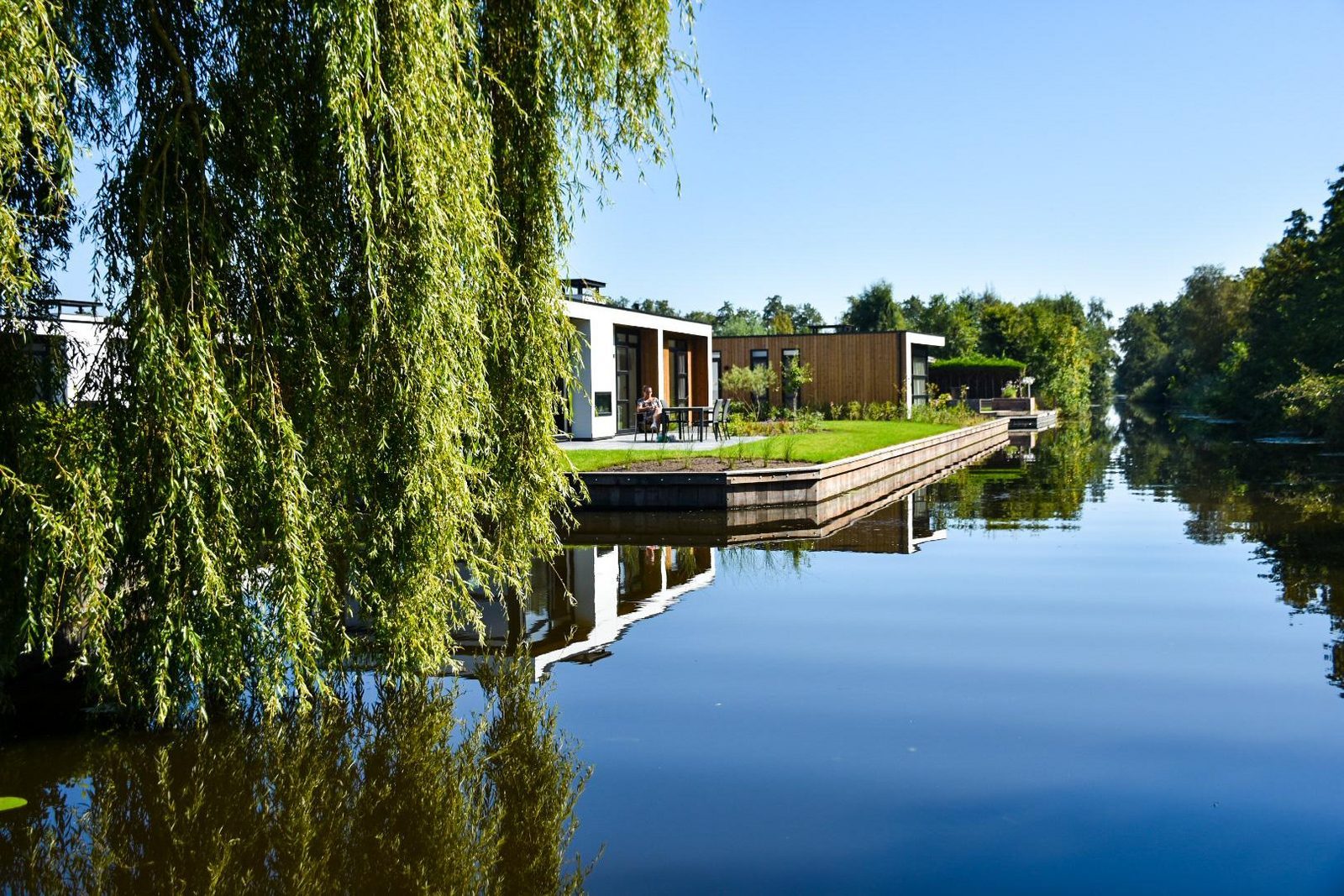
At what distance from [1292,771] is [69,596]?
583 cm

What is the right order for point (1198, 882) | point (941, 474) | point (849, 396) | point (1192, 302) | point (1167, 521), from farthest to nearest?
1. point (1192, 302)
2. point (849, 396)
3. point (941, 474)
4. point (1167, 521)
5. point (1198, 882)

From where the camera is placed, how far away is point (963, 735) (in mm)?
6004

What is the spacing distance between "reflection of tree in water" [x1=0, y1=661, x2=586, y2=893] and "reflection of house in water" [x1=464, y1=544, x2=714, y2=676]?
1645 millimetres

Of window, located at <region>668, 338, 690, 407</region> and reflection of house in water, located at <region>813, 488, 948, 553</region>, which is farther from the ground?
window, located at <region>668, 338, 690, 407</region>

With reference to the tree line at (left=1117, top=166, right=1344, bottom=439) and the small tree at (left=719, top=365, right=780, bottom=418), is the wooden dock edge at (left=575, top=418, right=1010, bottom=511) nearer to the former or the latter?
the small tree at (left=719, top=365, right=780, bottom=418)

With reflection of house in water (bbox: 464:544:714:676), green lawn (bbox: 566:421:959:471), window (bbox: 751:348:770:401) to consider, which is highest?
window (bbox: 751:348:770:401)

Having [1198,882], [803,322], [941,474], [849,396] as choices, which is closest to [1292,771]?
[1198,882]

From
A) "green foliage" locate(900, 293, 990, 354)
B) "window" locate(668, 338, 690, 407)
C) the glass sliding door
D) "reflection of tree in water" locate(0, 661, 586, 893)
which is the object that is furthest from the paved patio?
"green foliage" locate(900, 293, 990, 354)

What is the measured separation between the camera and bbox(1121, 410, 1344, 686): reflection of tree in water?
34.1 ft

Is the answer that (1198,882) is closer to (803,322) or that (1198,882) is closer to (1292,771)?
(1292,771)

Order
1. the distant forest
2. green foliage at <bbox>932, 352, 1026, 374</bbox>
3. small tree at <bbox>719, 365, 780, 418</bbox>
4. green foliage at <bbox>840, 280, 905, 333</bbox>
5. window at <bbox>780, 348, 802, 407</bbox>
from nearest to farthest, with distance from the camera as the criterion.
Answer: small tree at <bbox>719, 365, 780, 418</bbox>, window at <bbox>780, 348, 802, 407</bbox>, green foliage at <bbox>932, 352, 1026, 374</bbox>, the distant forest, green foliage at <bbox>840, 280, 905, 333</bbox>

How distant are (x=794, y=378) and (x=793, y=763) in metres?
29.8

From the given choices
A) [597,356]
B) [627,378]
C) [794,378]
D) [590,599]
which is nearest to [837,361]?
[794,378]

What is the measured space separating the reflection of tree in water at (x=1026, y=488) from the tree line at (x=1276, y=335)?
5.84m
